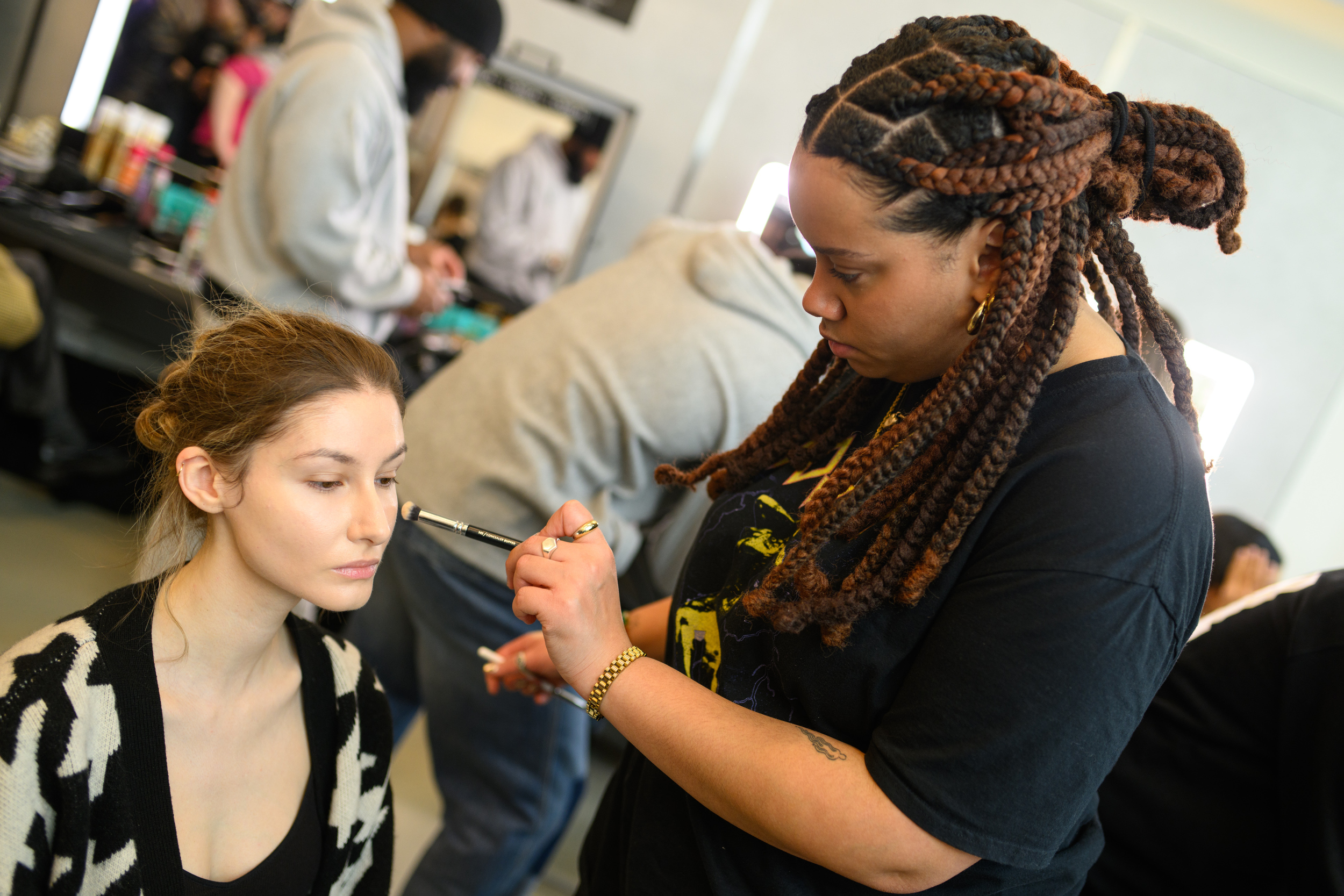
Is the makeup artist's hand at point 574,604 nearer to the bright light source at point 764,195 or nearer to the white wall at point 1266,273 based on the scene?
the bright light source at point 764,195

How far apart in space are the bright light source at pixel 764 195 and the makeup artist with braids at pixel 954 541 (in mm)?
3282

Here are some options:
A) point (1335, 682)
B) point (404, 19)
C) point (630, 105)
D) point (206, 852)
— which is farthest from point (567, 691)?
point (630, 105)

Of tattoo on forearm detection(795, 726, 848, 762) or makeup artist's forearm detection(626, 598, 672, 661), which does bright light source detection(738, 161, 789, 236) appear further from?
tattoo on forearm detection(795, 726, 848, 762)

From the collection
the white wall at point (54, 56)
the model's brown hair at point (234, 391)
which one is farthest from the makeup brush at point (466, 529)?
the white wall at point (54, 56)

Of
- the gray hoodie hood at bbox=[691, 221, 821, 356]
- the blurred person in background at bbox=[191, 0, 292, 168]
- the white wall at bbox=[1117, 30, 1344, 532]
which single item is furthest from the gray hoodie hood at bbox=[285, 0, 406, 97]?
the white wall at bbox=[1117, 30, 1344, 532]

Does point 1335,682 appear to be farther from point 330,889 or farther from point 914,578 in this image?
point 330,889

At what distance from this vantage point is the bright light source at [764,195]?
4090mm

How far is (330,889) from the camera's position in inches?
43.1

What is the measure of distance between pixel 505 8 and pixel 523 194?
77cm

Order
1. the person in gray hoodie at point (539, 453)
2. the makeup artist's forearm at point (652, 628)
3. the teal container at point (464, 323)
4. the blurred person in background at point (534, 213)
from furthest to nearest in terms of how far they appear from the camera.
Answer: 1. the blurred person in background at point (534, 213)
2. the teal container at point (464, 323)
3. the person in gray hoodie at point (539, 453)
4. the makeup artist's forearm at point (652, 628)

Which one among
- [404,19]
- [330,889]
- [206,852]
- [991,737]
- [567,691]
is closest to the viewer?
[991,737]

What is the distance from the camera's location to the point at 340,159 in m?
2.00

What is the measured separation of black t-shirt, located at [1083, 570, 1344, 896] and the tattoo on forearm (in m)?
0.67

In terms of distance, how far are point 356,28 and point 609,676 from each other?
1.74 metres
